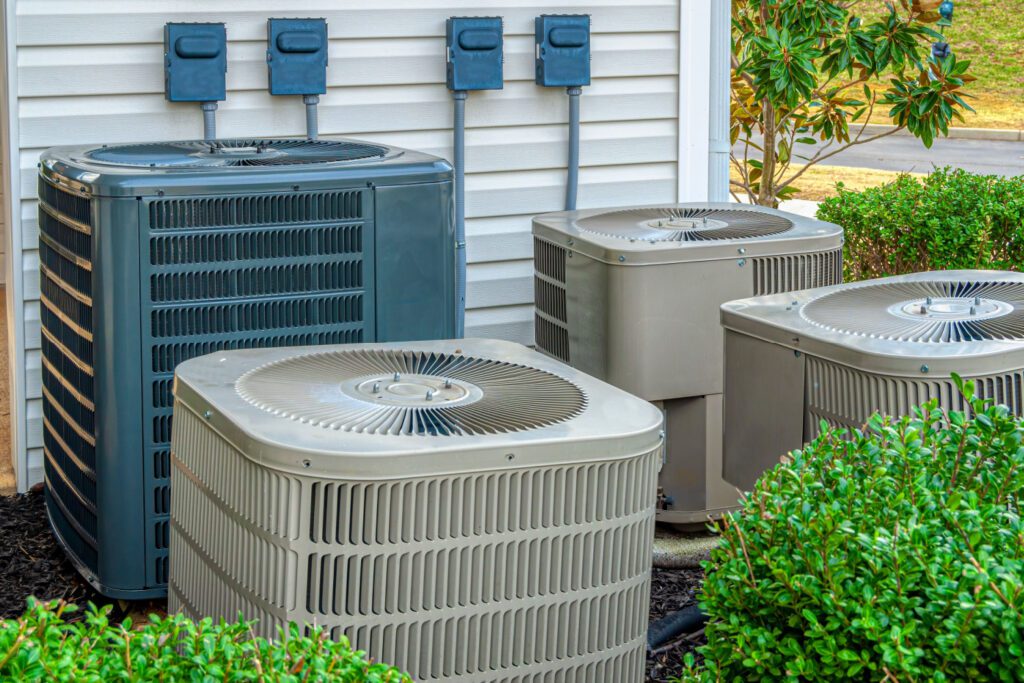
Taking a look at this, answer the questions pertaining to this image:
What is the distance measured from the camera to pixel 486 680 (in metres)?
2.38

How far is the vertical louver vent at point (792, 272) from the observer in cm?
407

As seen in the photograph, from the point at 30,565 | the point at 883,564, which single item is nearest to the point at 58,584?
the point at 30,565

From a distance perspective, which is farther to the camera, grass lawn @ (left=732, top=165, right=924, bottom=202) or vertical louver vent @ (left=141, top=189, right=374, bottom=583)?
grass lawn @ (left=732, top=165, right=924, bottom=202)

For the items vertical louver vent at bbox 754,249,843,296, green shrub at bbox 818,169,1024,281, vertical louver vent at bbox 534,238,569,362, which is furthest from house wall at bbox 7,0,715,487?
vertical louver vent at bbox 754,249,843,296

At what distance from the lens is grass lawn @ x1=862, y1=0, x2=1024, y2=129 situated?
23109mm

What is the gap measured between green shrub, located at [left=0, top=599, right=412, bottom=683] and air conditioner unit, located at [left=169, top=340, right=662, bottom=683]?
1.47ft

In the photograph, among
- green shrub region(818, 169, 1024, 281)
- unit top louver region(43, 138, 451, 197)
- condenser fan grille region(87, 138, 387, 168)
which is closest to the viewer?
unit top louver region(43, 138, 451, 197)

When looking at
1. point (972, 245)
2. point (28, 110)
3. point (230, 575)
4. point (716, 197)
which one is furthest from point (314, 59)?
point (972, 245)

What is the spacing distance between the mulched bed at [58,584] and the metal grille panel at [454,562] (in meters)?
1.03

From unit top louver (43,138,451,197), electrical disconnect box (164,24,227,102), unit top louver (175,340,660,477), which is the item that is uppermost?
electrical disconnect box (164,24,227,102)

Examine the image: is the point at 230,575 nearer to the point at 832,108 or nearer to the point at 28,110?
the point at 28,110

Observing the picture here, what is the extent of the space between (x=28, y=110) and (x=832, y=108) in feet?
16.7

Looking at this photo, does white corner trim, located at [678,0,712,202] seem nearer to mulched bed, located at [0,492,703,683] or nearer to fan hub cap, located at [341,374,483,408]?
mulched bed, located at [0,492,703,683]

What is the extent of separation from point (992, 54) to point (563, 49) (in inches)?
941
